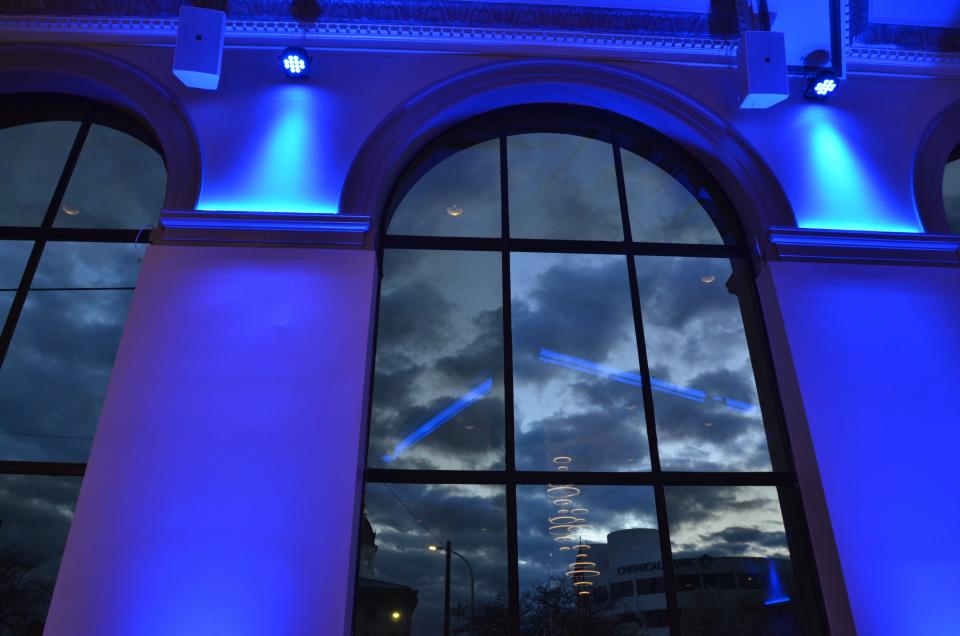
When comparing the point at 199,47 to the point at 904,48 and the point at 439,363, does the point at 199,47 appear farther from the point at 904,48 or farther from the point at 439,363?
the point at 904,48

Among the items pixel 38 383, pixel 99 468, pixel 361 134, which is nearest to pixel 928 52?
pixel 361 134

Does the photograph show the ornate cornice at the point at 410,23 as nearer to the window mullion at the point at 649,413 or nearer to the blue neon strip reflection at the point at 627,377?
the window mullion at the point at 649,413

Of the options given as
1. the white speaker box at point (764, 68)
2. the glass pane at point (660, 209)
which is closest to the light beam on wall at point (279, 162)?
the glass pane at point (660, 209)

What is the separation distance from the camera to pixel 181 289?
13.3 feet

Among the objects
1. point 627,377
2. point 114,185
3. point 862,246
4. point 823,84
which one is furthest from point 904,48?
point 114,185

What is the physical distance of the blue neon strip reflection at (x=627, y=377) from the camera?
4.20 m

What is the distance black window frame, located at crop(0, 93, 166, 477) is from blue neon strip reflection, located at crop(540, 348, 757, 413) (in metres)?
2.87

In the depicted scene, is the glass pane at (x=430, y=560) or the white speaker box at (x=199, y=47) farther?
the white speaker box at (x=199, y=47)

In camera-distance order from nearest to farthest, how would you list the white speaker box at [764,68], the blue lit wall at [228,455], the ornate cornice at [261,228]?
the blue lit wall at [228,455], the ornate cornice at [261,228], the white speaker box at [764,68]

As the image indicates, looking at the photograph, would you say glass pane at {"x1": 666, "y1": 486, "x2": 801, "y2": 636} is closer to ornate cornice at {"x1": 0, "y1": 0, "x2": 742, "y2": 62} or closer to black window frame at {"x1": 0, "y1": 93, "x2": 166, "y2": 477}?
ornate cornice at {"x1": 0, "y1": 0, "x2": 742, "y2": 62}

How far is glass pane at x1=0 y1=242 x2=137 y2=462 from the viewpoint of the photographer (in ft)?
12.9

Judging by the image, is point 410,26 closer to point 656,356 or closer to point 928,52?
point 656,356

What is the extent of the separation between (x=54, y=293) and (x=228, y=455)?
182 centimetres

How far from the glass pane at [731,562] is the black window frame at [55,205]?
3616 mm
